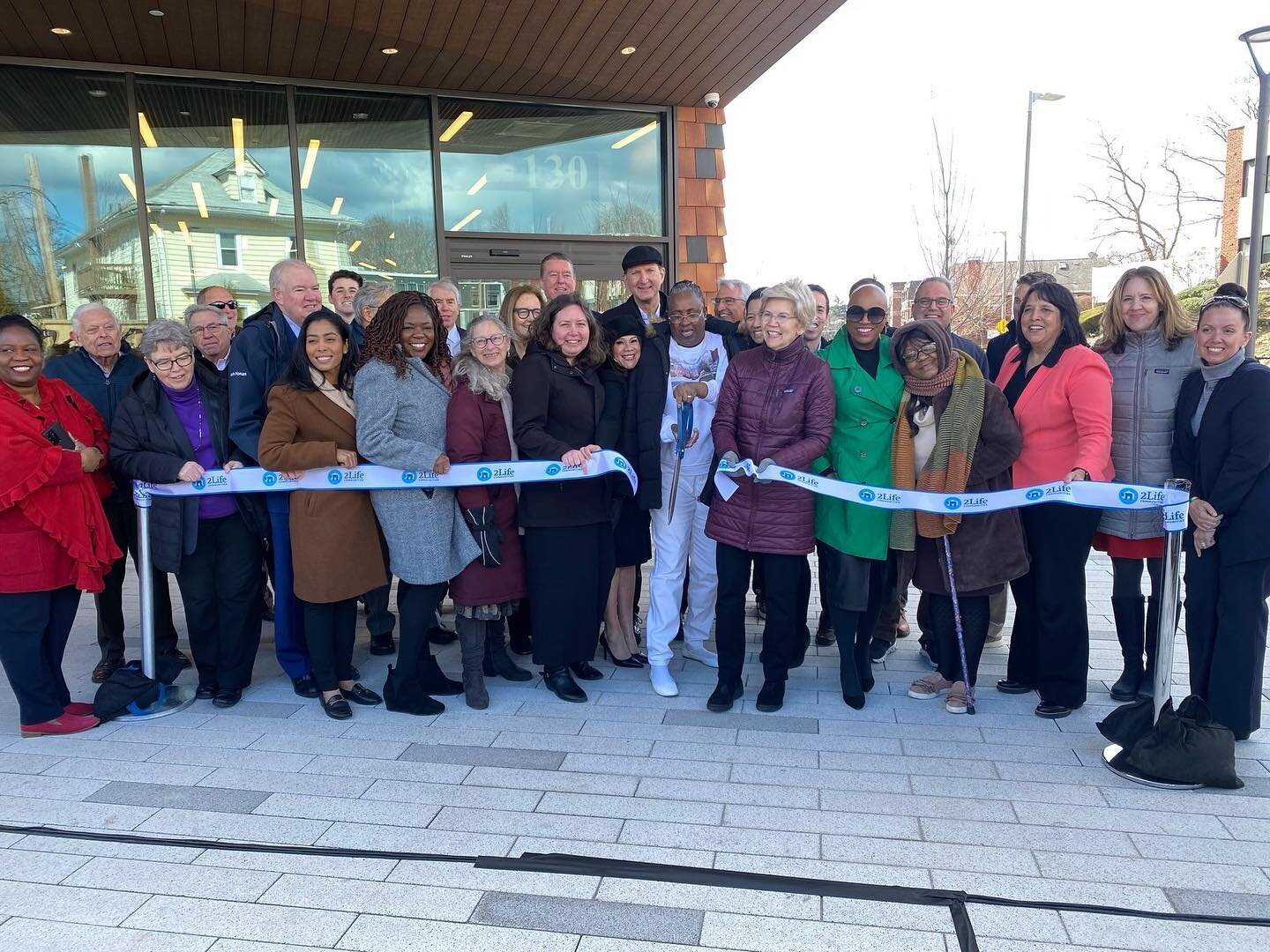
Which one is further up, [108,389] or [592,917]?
[108,389]

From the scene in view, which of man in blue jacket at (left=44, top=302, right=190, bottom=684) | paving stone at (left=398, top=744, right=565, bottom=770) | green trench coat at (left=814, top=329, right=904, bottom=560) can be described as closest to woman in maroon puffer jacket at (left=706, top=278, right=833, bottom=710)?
green trench coat at (left=814, top=329, right=904, bottom=560)

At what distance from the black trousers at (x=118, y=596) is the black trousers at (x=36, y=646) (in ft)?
1.88

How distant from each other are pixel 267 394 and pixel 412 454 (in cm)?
81

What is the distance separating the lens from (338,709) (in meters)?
4.31

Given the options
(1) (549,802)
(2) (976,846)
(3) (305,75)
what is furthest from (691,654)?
(3) (305,75)

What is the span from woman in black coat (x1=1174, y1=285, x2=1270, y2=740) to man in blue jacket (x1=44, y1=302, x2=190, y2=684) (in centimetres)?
501

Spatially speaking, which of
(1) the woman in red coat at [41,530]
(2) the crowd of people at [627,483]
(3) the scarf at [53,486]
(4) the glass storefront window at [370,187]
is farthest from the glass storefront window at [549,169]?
(1) the woman in red coat at [41,530]

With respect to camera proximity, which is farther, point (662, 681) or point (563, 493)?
point (662, 681)

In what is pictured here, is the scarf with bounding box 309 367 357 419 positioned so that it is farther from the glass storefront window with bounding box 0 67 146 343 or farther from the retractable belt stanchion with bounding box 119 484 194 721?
the glass storefront window with bounding box 0 67 146 343

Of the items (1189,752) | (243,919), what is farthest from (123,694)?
(1189,752)

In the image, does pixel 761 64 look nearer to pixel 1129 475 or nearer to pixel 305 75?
pixel 305 75

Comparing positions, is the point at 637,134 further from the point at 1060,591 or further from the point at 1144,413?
the point at 1060,591

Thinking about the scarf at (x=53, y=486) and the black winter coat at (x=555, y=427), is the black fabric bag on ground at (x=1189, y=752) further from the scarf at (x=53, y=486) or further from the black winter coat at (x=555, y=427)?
the scarf at (x=53, y=486)

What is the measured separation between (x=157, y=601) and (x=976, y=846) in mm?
4731
